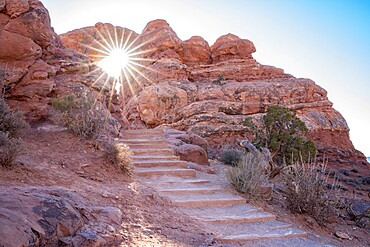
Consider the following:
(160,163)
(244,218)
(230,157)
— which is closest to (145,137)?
(160,163)

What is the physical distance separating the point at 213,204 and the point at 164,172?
2048mm

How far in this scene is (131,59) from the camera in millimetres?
28781

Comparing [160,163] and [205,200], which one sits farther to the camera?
[160,163]

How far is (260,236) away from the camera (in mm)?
5246

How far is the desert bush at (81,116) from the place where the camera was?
25.6ft

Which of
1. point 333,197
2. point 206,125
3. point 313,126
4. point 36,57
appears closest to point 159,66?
point 206,125

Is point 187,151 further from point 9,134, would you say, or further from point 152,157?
point 9,134

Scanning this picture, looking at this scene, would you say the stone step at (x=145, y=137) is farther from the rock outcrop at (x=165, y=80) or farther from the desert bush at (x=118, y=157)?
the desert bush at (x=118, y=157)

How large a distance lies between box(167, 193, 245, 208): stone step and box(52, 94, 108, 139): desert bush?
2826mm

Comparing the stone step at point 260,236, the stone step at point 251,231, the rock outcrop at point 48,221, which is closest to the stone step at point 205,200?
the stone step at point 251,231

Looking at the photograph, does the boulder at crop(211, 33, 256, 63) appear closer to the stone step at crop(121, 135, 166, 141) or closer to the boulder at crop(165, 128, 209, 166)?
the stone step at crop(121, 135, 166, 141)

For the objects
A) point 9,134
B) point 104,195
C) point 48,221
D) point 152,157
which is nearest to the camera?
point 48,221

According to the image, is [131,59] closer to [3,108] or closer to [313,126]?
[313,126]

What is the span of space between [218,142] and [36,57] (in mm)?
11325
